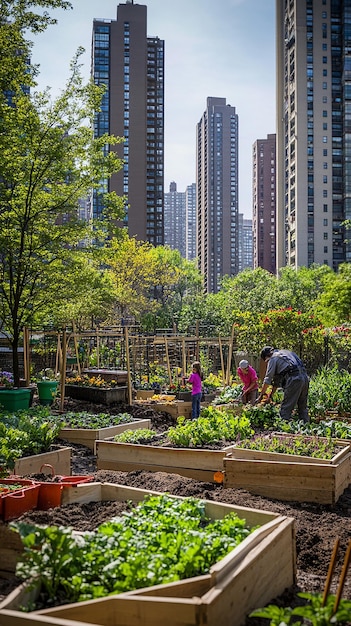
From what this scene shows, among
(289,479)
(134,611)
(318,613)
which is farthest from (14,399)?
(318,613)

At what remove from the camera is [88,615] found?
9.47ft

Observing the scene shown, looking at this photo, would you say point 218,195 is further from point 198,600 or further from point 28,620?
point 28,620

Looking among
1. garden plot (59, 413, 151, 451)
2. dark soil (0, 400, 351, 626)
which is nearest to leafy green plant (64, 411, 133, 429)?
garden plot (59, 413, 151, 451)

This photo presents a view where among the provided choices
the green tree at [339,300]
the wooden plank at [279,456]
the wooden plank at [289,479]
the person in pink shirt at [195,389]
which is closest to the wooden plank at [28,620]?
the wooden plank at [289,479]

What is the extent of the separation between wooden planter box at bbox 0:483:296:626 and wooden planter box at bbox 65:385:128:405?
34.6 feet

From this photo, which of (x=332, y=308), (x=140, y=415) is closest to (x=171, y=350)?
(x=332, y=308)

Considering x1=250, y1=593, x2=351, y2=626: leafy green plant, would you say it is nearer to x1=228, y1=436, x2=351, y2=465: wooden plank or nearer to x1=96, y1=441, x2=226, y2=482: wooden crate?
x1=228, y1=436, x2=351, y2=465: wooden plank

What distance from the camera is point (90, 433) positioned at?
32.1 feet

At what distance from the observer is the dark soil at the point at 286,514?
4.28 m

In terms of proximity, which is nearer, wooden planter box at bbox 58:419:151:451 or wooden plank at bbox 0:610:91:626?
wooden plank at bbox 0:610:91:626

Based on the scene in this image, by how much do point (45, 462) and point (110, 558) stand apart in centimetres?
444

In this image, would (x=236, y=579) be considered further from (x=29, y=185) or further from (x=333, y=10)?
(x=333, y=10)

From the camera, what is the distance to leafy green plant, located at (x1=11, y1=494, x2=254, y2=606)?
3.06 meters

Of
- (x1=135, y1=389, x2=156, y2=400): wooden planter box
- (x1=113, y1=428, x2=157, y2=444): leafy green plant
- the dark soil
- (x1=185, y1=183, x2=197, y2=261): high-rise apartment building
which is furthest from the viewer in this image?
(x1=185, y1=183, x2=197, y2=261): high-rise apartment building
